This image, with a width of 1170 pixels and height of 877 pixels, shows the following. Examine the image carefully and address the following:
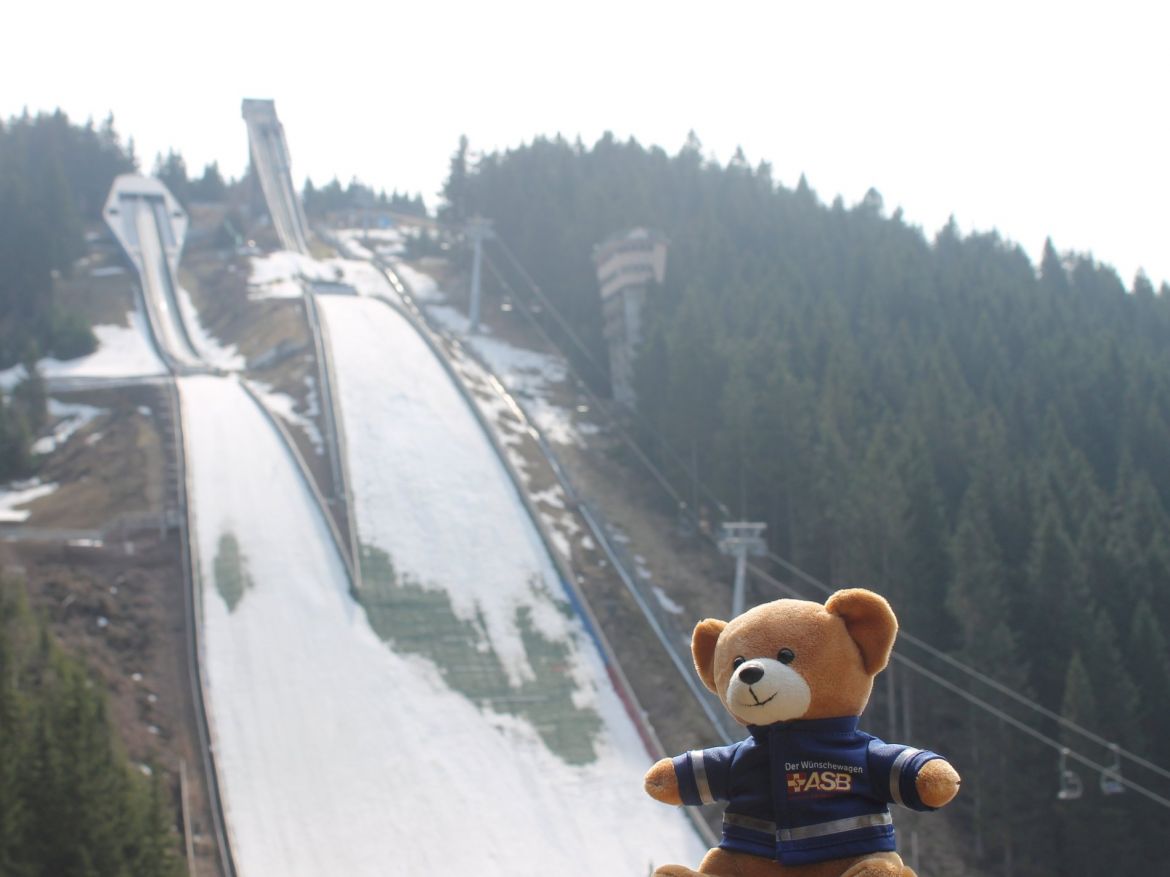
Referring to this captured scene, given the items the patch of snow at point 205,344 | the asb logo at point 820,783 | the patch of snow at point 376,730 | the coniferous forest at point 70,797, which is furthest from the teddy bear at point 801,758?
the patch of snow at point 205,344

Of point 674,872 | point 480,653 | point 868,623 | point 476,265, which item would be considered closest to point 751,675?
point 868,623

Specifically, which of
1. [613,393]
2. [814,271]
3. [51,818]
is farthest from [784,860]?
[814,271]

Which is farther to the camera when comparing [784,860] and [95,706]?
[95,706]

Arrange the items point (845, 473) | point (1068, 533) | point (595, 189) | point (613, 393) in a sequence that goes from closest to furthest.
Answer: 1. point (1068, 533)
2. point (845, 473)
3. point (613, 393)
4. point (595, 189)

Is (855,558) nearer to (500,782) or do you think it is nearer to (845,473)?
(845,473)

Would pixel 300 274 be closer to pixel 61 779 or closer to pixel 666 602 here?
pixel 666 602

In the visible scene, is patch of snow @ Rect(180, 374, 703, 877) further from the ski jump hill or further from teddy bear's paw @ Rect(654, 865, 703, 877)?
teddy bear's paw @ Rect(654, 865, 703, 877)

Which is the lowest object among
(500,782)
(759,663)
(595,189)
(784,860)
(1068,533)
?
(500,782)

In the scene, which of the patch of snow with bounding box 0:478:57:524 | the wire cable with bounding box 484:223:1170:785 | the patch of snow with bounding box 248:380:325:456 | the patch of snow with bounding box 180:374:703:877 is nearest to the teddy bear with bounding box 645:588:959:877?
the wire cable with bounding box 484:223:1170:785

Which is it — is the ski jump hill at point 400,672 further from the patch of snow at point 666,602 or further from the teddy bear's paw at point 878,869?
the teddy bear's paw at point 878,869
